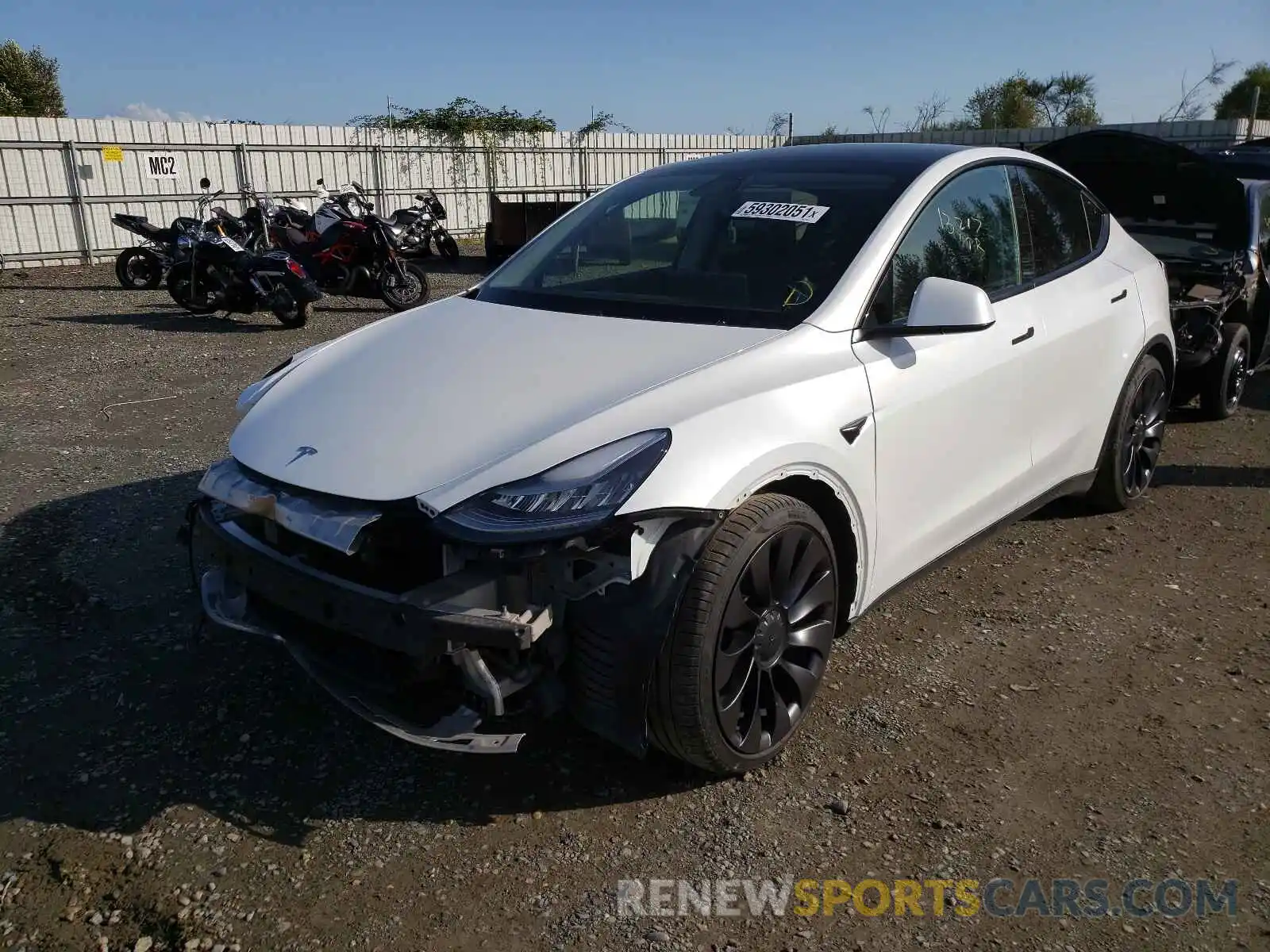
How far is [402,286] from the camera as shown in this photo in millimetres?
11953

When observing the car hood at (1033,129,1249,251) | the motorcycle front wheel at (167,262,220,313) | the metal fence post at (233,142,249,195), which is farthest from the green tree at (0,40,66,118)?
the car hood at (1033,129,1249,251)

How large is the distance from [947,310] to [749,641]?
1.20 metres

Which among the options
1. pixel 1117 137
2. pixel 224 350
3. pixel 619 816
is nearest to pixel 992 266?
pixel 619 816

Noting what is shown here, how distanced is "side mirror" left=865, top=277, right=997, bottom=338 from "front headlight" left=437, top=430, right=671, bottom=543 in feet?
3.37

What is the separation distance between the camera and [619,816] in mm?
2742

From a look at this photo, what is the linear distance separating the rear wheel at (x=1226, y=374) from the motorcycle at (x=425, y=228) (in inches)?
437

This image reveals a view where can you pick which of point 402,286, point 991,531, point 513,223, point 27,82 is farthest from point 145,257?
point 27,82

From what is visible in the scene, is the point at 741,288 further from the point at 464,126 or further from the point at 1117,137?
the point at 464,126

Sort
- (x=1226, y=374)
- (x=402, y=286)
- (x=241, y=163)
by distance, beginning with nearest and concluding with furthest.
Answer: (x=1226, y=374)
(x=402, y=286)
(x=241, y=163)

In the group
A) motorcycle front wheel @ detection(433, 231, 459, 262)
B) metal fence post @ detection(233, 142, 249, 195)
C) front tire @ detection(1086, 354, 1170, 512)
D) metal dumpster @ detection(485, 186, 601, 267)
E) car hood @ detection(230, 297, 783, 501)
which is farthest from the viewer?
metal fence post @ detection(233, 142, 249, 195)

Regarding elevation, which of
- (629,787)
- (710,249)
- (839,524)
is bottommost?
(629,787)

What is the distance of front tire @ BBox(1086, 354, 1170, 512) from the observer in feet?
15.0

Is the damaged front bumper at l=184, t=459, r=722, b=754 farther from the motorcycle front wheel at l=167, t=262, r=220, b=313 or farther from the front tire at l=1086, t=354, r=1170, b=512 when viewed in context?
the motorcycle front wheel at l=167, t=262, r=220, b=313

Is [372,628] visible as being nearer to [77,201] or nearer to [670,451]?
[670,451]
